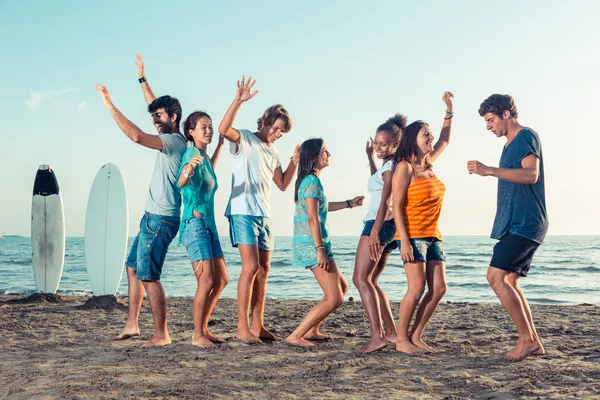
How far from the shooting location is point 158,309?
407 cm

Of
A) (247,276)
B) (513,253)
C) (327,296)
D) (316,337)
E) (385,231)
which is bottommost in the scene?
(316,337)

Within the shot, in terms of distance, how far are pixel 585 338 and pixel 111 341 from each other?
3.73 metres

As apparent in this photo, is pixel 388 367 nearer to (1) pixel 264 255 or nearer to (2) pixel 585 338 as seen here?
(1) pixel 264 255

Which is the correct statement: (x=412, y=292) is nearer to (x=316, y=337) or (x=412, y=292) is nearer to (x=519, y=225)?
(x=519, y=225)

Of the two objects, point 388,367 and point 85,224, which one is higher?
point 85,224

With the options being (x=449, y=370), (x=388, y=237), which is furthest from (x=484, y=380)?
(x=388, y=237)

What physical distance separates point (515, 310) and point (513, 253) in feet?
1.17

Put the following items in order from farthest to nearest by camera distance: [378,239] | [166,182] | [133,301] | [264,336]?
[133,301] → [264,336] → [166,182] → [378,239]

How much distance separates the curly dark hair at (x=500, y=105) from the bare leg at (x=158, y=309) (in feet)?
8.46

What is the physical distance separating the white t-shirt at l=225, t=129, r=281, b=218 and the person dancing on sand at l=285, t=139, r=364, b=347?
0.83ft

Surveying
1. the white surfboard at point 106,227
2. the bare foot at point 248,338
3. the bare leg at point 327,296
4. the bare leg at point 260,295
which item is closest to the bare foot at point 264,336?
the bare leg at point 260,295

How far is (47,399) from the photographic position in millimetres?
2834

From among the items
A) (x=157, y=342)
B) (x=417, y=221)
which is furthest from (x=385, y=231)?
(x=157, y=342)

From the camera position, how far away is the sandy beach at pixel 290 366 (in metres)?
2.97
